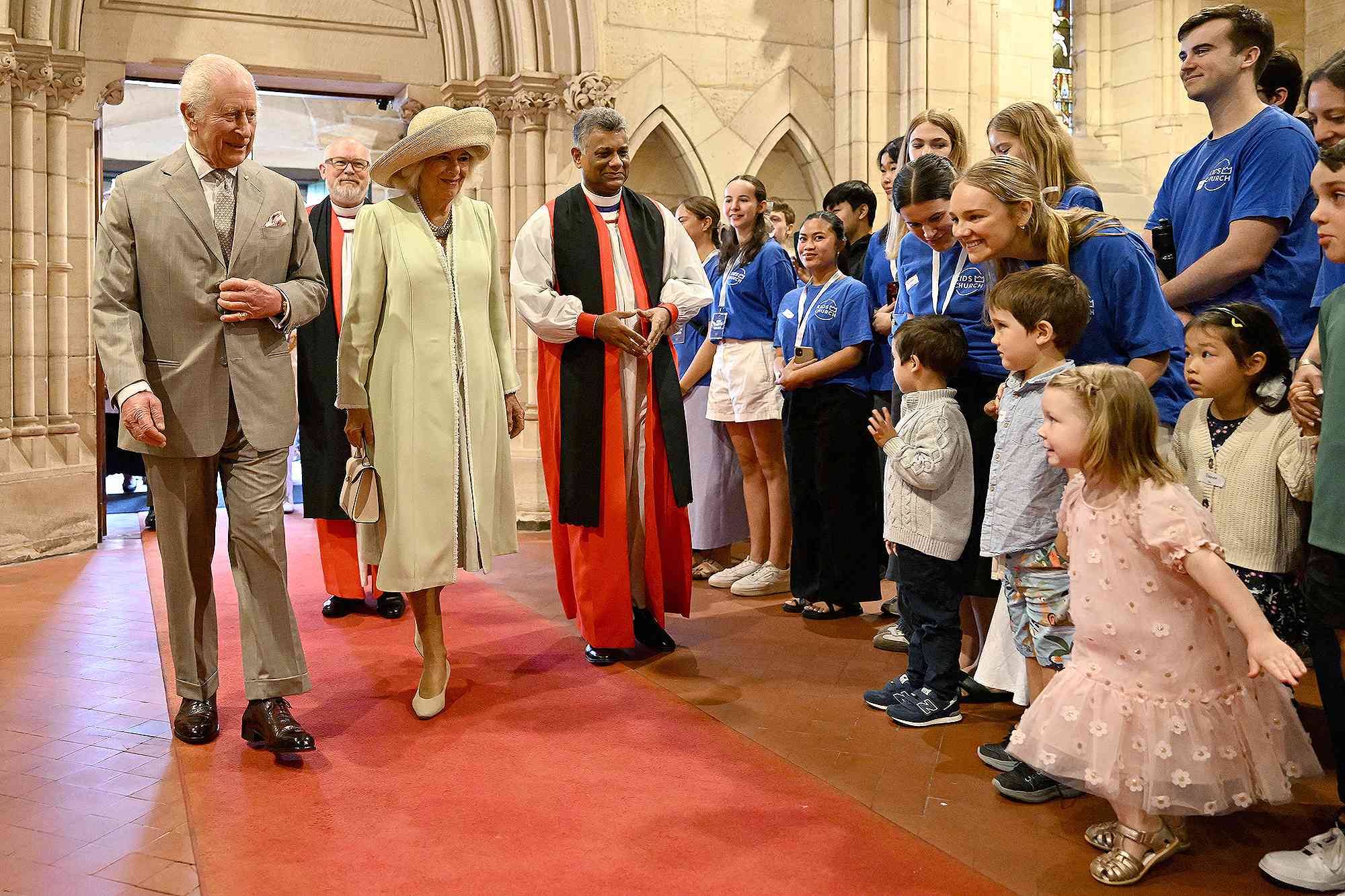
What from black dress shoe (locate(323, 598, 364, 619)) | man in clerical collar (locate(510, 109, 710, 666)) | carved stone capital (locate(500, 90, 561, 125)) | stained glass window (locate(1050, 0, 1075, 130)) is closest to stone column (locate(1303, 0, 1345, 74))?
stained glass window (locate(1050, 0, 1075, 130))

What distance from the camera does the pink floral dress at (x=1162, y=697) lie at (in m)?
2.44

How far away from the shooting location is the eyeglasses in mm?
5160

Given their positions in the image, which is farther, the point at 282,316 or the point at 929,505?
the point at 929,505

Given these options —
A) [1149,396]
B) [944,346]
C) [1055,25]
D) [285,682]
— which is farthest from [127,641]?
[1055,25]

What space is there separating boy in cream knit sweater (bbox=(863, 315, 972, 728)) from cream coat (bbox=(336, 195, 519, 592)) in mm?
1311

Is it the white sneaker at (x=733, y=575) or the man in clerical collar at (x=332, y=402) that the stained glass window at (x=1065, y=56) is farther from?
the man in clerical collar at (x=332, y=402)

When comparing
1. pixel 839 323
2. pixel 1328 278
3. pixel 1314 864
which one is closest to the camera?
pixel 1314 864

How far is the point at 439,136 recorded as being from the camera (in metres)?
3.65

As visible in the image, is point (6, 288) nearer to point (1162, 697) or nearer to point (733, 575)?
point (733, 575)

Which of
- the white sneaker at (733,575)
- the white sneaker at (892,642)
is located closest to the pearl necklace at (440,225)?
the white sneaker at (892,642)

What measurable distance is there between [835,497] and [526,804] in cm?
226

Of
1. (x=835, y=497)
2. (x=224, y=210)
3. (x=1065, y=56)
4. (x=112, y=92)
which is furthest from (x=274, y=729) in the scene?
(x=1065, y=56)

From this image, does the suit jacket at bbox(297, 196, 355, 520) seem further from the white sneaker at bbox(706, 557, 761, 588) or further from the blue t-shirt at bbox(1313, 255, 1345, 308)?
the blue t-shirt at bbox(1313, 255, 1345, 308)

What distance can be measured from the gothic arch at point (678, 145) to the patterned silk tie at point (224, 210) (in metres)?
5.03
